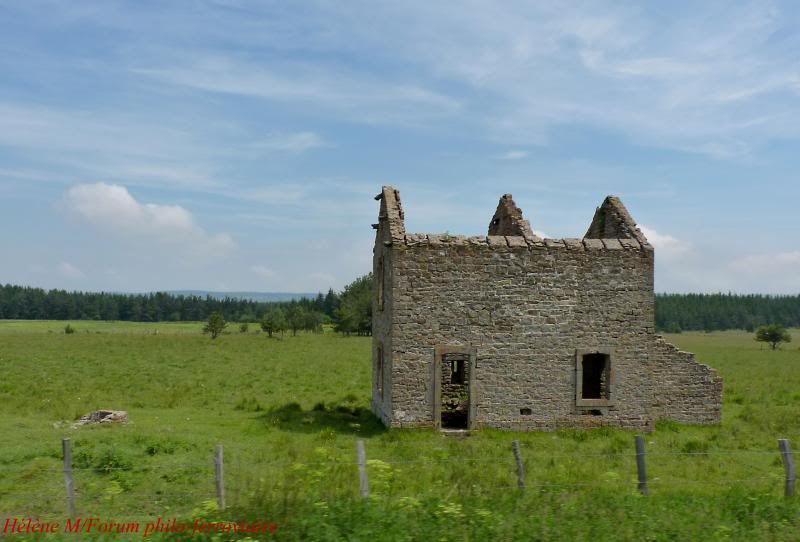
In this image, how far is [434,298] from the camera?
683 inches

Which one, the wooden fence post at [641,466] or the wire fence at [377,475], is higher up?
the wooden fence post at [641,466]

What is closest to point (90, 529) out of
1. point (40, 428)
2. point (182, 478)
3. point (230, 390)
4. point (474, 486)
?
point (182, 478)

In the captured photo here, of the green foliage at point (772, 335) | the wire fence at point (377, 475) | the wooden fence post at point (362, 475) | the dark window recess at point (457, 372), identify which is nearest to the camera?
the wooden fence post at point (362, 475)

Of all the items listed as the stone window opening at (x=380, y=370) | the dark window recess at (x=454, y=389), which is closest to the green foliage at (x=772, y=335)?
the dark window recess at (x=454, y=389)

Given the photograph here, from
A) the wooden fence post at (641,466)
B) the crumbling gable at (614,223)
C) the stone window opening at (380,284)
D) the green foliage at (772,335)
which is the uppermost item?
the crumbling gable at (614,223)

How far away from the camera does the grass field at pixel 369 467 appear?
27.9ft

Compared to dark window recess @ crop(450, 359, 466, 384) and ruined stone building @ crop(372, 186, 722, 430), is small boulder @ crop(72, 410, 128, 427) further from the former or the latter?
dark window recess @ crop(450, 359, 466, 384)

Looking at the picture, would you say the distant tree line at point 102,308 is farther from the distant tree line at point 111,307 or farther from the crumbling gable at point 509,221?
the crumbling gable at point 509,221

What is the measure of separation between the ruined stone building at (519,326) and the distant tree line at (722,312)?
116588 millimetres

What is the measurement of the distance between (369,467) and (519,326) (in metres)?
6.72

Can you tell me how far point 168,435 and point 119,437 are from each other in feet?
3.51

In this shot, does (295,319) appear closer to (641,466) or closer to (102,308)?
(641,466)

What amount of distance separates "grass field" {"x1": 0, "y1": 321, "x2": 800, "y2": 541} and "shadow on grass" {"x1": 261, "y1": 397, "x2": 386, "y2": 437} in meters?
0.08

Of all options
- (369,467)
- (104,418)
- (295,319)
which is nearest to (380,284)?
(369,467)
